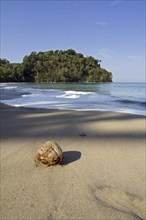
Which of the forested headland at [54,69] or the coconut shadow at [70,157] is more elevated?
the forested headland at [54,69]

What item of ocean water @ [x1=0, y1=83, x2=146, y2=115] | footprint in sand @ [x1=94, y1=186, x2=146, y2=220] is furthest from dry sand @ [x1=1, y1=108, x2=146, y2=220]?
ocean water @ [x1=0, y1=83, x2=146, y2=115]

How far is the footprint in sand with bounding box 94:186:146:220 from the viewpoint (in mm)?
2908

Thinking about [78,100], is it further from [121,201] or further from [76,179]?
[121,201]

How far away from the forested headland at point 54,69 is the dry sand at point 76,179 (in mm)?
93484

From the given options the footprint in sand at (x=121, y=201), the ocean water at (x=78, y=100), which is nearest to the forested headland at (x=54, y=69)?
the ocean water at (x=78, y=100)

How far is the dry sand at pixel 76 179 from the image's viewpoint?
2.84 metres

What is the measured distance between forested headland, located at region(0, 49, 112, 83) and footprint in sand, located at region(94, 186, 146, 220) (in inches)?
3765

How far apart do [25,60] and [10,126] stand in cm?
10423

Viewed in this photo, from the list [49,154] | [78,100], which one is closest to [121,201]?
[49,154]

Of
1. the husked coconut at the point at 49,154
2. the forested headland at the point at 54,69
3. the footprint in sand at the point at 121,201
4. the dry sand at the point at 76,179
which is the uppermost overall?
the forested headland at the point at 54,69

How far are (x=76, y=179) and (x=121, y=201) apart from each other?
2.36 ft

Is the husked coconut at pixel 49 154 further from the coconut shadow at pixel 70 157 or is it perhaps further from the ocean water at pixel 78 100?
the ocean water at pixel 78 100

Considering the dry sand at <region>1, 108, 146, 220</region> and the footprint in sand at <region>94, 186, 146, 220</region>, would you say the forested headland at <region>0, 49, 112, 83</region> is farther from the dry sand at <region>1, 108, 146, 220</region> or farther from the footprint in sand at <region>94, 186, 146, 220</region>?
the footprint in sand at <region>94, 186, 146, 220</region>

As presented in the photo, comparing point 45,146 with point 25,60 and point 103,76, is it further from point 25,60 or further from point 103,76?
point 103,76
